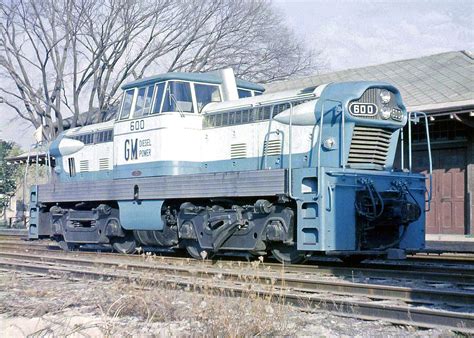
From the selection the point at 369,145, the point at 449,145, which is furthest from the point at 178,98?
the point at 449,145

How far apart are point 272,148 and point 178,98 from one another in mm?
2257

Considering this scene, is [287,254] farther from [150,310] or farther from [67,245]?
[67,245]

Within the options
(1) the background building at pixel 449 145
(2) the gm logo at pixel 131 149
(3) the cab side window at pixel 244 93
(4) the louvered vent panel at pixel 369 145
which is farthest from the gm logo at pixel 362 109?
(1) the background building at pixel 449 145

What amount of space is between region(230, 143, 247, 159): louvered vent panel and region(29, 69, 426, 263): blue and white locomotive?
18 millimetres

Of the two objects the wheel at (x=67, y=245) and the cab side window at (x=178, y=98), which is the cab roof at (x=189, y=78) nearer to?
the cab side window at (x=178, y=98)

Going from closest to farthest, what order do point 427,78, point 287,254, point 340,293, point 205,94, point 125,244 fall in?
point 340,293
point 287,254
point 205,94
point 125,244
point 427,78

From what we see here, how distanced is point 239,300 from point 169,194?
557 centimetres

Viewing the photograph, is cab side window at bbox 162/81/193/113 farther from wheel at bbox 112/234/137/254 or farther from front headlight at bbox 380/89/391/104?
front headlight at bbox 380/89/391/104

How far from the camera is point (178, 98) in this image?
493 inches

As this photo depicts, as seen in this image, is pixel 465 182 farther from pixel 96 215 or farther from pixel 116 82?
pixel 116 82

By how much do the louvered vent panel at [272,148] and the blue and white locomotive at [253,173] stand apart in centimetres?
2

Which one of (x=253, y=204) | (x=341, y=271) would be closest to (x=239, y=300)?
(x=341, y=271)

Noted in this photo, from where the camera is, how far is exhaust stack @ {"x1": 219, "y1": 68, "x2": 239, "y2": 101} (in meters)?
12.8

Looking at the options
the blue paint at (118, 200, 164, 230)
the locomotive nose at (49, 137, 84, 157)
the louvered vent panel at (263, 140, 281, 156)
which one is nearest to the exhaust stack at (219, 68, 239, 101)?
the louvered vent panel at (263, 140, 281, 156)
